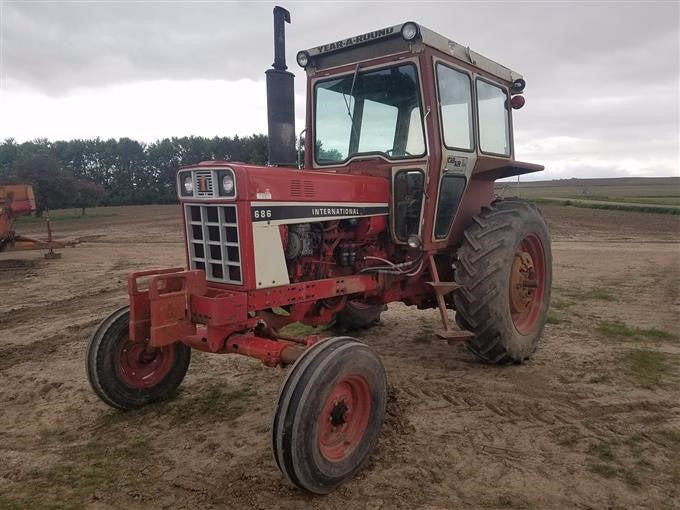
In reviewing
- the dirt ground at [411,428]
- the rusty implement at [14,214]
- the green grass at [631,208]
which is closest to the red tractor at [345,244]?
the dirt ground at [411,428]

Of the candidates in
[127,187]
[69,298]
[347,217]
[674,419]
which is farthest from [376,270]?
[127,187]

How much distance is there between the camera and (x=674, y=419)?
3785 millimetres

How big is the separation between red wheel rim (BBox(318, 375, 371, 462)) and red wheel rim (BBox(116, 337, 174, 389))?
1715mm

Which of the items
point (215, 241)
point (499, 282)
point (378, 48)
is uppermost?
point (378, 48)

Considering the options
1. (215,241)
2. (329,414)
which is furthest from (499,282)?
(215,241)

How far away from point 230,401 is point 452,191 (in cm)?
263

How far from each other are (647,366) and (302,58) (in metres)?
4.24

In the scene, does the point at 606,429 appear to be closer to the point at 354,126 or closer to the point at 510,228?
the point at 510,228

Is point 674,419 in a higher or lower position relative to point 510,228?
lower

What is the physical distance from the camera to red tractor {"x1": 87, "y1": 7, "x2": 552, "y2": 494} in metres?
3.25

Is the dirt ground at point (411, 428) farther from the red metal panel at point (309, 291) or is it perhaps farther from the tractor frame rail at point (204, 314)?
the red metal panel at point (309, 291)

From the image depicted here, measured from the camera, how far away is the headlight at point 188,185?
357 cm

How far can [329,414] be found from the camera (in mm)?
3119

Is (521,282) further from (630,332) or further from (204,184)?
Result: (204,184)
